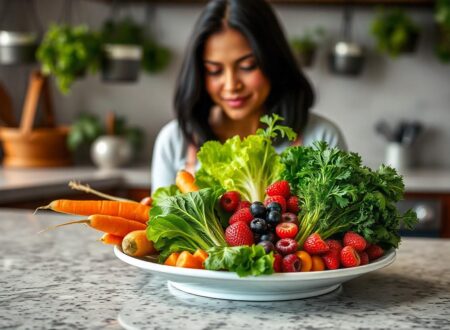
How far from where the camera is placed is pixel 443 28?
332 cm

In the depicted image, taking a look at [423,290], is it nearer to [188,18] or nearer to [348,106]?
[348,106]

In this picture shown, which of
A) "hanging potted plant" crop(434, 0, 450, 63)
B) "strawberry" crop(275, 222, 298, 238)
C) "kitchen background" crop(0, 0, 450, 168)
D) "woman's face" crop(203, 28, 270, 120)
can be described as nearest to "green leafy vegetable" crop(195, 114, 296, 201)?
"strawberry" crop(275, 222, 298, 238)

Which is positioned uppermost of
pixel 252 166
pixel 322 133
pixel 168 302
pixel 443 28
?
pixel 443 28

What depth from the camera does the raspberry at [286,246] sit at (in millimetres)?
1025

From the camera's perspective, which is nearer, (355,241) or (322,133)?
(355,241)

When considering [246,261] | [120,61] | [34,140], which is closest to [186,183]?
[246,261]

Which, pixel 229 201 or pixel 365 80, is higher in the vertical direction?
pixel 365 80

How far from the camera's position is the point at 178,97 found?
2.13 metres

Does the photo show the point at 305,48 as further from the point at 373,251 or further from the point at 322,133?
the point at 373,251

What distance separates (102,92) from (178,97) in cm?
178

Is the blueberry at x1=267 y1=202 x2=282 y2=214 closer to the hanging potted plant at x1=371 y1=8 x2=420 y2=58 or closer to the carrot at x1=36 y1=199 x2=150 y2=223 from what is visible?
the carrot at x1=36 y1=199 x2=150 y2=223

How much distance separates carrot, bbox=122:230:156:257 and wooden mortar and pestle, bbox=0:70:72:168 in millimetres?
2307

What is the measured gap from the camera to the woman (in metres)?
1.96

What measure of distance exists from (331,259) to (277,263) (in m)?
0.09
